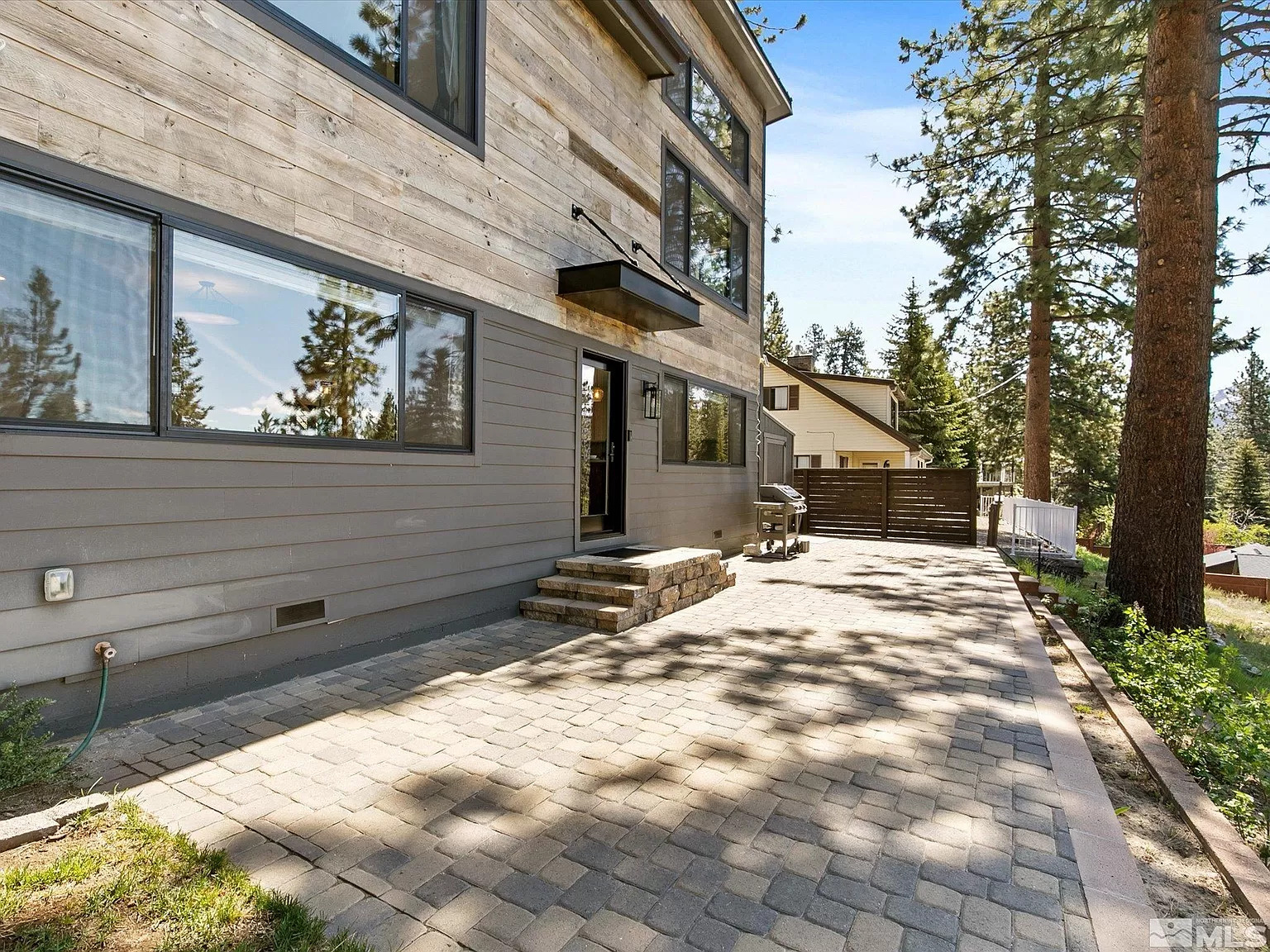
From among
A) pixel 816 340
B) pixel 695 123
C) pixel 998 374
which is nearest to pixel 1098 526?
pixel 998 374

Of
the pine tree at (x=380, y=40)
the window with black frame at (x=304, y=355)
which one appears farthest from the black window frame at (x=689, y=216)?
the pine tree at (x=380, y=40)

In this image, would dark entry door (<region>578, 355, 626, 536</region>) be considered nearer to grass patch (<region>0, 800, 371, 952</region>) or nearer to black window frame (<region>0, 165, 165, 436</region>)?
black window frame (<region>0, 165, 165, 436</region>)

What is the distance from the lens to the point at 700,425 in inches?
343

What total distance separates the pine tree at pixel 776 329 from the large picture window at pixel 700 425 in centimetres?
3101

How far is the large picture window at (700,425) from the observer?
7.87 meters

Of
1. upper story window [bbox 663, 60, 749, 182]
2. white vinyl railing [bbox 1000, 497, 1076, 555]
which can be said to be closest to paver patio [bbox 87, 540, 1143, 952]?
upper story window [bbox 663, 60, 749, 182]

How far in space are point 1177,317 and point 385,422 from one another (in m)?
Result: 7.14

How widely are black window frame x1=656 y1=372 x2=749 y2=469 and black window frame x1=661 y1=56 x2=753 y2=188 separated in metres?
3.19

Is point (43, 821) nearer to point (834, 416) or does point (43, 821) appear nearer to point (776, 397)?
point (776, 397)

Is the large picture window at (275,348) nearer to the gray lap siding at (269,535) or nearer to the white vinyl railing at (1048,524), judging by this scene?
the gray lap siding at (269,535)

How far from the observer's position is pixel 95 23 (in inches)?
108

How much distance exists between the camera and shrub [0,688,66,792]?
230 cm

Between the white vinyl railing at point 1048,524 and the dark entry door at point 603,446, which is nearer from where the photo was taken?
the dark entry door at point 603,446

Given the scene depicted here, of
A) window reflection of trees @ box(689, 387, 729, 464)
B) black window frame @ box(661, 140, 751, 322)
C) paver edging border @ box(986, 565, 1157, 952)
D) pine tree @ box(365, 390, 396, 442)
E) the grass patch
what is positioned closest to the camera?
the grass patch
